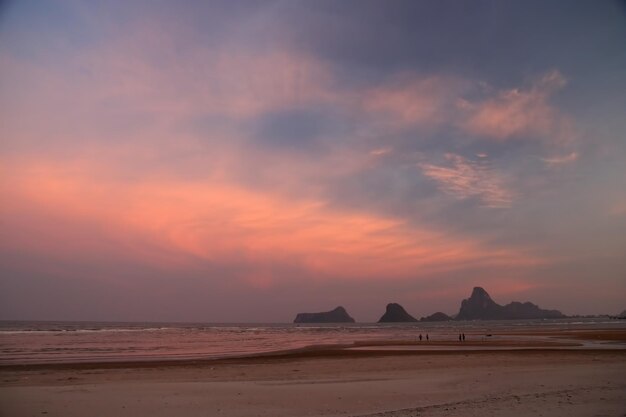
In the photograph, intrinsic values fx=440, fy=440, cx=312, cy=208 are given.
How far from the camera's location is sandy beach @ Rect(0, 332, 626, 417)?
12.5 metres

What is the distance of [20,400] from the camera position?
1514 centimetres

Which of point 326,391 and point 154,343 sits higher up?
point 326,391

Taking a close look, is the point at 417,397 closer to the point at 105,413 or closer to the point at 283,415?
the point at 283,415

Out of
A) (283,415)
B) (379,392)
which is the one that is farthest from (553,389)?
(283,415)

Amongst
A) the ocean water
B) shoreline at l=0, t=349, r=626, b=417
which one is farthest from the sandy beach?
the ocean water

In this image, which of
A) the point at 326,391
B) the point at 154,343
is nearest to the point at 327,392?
the point at 326,391

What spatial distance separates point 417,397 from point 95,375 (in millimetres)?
17110

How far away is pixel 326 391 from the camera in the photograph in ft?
52.9

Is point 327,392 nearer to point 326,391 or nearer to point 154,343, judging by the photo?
point 326,391

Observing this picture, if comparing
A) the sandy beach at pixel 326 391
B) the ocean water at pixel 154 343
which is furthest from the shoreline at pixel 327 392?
the ocean water at pixel 154 343

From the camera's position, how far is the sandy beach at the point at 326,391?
493 inches

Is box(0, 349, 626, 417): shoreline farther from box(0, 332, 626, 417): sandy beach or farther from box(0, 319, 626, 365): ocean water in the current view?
box(0, 319, 626, 365): ocean water

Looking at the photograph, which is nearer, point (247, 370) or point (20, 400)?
point (20, 400)

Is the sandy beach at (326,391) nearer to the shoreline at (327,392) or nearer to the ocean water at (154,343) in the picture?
the shoreline at (327,392)
